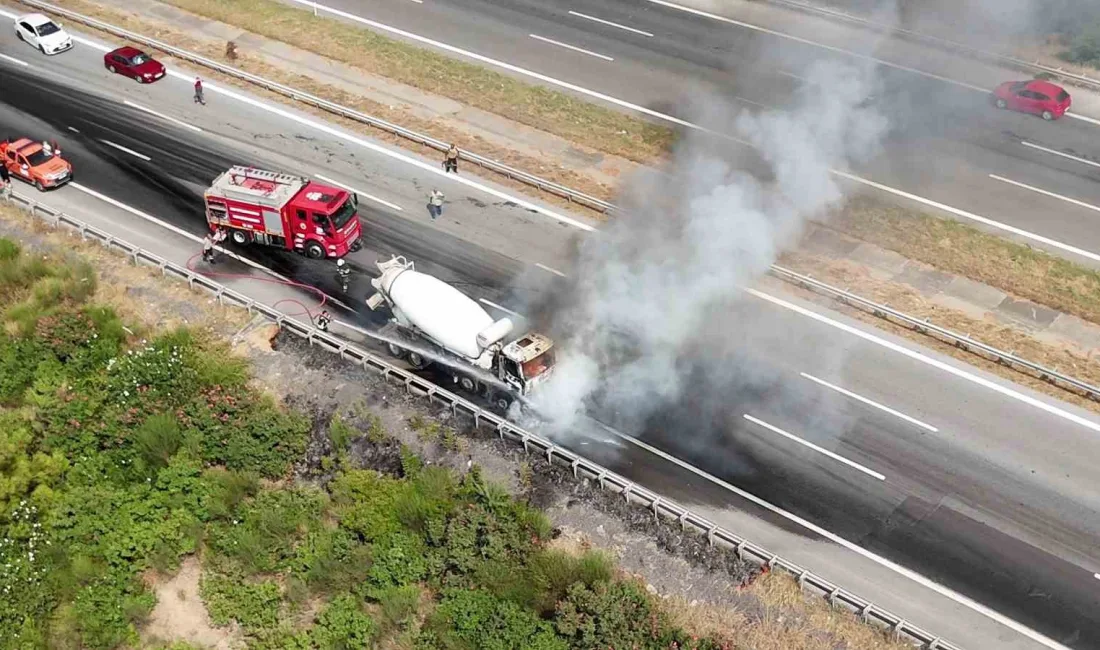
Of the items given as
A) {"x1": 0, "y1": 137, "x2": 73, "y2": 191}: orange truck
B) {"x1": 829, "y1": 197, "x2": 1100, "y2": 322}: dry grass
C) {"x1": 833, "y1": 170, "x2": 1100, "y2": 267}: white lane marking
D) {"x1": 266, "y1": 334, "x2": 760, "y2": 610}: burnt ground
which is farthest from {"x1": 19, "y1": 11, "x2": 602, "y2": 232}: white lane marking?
{"x1": 833, "y1": 170, "x2": 1100, "y2": 267}: white lane marking

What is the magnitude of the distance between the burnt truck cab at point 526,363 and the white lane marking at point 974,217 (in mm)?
18815

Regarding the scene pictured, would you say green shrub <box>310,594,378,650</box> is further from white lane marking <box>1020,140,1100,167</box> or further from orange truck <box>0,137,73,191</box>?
white lane marking <box>1020,140,1100,167</box>

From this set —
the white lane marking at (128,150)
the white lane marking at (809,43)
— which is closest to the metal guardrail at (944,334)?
the white lane marking at (809,43)

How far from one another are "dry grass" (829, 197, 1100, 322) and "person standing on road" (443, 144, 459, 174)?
16.0 m

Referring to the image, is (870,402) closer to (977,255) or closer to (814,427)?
(814,427)

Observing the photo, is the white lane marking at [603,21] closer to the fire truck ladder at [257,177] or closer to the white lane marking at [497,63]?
the white lane marking at [497,63]

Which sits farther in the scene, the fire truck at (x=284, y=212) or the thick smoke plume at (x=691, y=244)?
the fire truck at (x=284, y=212)

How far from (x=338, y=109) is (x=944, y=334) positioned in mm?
28406

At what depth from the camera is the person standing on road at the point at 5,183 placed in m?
42.3

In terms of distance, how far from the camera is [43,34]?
5166 cm

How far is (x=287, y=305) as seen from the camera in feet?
122

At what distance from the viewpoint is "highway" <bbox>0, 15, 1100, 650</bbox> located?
92.7 ft

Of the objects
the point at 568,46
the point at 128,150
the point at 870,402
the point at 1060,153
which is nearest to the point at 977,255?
the point at 870,402

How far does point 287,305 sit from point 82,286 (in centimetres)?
748
